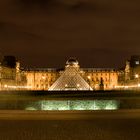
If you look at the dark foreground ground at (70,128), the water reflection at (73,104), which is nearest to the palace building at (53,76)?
the water reflection at (73,104)

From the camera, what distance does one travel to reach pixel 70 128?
68.0ft

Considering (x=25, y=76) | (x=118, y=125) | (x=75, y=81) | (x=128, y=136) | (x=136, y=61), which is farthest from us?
(x=25, y=76)

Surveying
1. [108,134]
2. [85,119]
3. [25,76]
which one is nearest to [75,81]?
[85,119]

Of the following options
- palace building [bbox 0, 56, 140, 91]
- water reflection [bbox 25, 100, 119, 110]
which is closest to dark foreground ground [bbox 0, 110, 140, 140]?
water reflection [bbox 25, 100, 119, 110]

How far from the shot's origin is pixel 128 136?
18125 mm

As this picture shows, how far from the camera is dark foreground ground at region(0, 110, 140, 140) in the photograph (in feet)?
59.5

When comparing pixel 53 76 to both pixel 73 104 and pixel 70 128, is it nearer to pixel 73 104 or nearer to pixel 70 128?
pixel 73 104

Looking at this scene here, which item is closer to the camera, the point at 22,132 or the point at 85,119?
the point at 22,132

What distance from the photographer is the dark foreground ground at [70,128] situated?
18.1 meters

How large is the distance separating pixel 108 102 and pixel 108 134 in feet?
69.7

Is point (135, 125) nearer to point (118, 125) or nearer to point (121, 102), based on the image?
point (118, 125)

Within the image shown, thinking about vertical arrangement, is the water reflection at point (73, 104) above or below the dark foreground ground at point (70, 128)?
above

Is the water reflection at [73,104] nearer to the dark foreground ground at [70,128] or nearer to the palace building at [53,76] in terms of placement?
the dark foreground ground at [70,128]

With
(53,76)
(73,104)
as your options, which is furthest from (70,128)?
(53,76)
